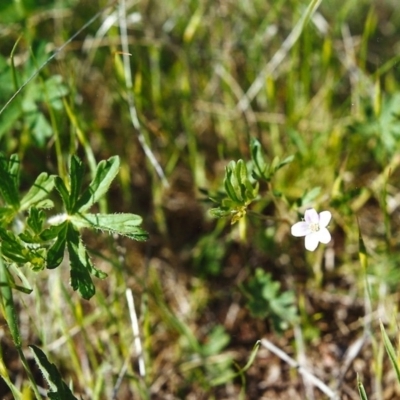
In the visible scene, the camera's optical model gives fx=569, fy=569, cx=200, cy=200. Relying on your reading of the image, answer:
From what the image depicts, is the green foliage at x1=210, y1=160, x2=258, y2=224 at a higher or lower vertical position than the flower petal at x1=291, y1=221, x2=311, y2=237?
higher

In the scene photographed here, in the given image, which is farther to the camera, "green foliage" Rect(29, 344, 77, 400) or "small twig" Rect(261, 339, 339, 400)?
"small twig" Rect(261, 339, 339, 400)

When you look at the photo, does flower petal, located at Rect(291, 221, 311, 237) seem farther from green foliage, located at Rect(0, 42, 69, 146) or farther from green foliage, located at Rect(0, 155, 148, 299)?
green foliage, located at Rect(0, 42, 69, 146)

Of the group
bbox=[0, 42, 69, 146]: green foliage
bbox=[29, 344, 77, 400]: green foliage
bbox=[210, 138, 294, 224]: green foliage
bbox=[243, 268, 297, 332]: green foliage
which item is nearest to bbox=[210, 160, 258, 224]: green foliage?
bbox=[210, 138, 294, 224]: green foliage

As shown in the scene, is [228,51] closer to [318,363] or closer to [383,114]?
[383,114]

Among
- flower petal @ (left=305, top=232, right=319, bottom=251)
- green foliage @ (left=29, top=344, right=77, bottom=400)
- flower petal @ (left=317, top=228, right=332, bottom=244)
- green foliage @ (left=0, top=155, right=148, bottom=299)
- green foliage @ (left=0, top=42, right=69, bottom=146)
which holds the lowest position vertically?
green foliage @ (left=29, top=344, right=77, bottom=400)

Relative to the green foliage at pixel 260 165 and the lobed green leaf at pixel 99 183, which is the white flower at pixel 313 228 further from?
the lobed green leaf at pixel 99 183

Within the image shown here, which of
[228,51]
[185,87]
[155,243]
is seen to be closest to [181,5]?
[228,51]
